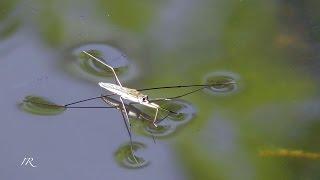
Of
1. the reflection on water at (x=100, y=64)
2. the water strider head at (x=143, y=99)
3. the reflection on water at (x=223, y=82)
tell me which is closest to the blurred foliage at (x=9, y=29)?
the reflection on water at (x=100, y=64)

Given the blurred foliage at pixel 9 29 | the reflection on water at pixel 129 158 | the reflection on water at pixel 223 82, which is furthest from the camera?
the blurred foliage at pixel 9 29

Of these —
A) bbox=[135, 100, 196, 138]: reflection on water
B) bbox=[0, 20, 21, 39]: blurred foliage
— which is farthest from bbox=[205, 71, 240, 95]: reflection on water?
bbox=[0, 20, 21, 39]: blurred foliage

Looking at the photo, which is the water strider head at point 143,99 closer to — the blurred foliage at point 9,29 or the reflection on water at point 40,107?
the reflection on water at point 40,107

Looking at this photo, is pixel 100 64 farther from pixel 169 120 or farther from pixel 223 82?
pixel 223 82

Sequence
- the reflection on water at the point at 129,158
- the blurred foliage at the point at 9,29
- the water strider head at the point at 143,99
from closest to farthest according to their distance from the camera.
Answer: the reflection on water at the point at 129,158, the water strider head at the point at 143,99, the blurred foliage at the point at 9,29

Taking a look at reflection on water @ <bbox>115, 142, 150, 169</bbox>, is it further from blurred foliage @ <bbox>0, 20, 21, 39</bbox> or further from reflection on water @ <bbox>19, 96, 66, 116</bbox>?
blurred foliage @ <bbox>0, 20, 21, 39</bbox>

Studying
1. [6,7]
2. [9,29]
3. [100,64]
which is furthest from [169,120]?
[6,7]

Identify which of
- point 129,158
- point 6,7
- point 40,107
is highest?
point 6,7

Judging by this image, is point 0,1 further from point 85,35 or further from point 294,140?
point 294,140
